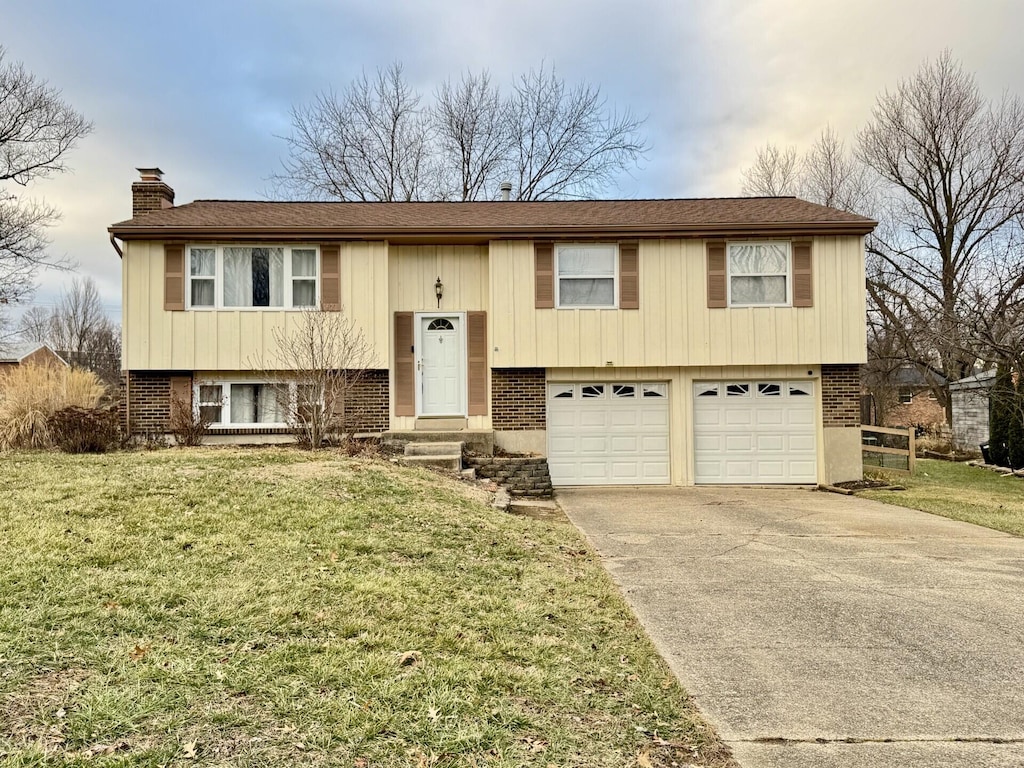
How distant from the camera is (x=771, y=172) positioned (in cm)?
3055

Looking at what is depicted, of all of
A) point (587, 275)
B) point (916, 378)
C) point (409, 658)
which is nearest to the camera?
point (409, 658)

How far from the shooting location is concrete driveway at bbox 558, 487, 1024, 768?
132 inches

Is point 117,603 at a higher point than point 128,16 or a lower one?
lower

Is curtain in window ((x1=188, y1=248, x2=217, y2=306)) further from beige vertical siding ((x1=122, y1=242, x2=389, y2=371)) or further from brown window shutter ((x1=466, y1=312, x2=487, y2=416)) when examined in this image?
brown window shutter ((x1=466, y1=312, x2=487, y2=416))

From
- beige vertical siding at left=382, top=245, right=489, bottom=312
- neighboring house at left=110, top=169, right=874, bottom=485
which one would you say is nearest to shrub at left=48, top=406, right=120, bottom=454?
neighboring house at left=110, top=169, right=874, bottom=485

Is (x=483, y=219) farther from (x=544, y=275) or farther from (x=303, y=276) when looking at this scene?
(x=303, y=276)

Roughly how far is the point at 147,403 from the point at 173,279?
241 centimetres

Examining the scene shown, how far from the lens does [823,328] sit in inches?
539

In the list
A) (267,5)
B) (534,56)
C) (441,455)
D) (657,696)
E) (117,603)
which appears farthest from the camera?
(534,56)

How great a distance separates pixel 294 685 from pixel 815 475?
12.8 m

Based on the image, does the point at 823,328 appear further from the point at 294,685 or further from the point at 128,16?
the point at 128,16

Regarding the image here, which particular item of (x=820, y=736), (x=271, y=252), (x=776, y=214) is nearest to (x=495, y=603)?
(x=820, y=736)

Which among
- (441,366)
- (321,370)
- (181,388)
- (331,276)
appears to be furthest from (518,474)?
(181,388)

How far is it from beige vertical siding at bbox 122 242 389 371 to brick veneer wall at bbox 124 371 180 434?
0.92ft
